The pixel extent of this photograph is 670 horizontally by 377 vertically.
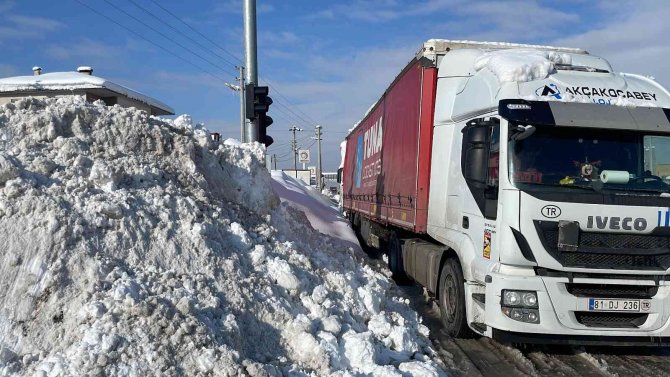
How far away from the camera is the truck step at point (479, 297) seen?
6.13 meters

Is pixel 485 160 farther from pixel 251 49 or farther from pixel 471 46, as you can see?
pixel 251 49

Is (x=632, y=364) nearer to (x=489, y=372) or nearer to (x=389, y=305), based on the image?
(x=489, y=372)

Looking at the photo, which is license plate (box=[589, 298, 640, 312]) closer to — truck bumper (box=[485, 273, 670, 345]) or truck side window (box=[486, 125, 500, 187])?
truck bumper (box=[485, 273, 670, 345])

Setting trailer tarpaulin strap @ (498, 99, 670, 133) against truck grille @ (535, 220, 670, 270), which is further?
trailer tarpaulin strap @ (498, 99, 670, 133)

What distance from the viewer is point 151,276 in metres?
5.27

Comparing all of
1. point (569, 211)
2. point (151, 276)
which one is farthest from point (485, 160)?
point (151, 276)

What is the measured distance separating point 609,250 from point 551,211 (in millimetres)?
730

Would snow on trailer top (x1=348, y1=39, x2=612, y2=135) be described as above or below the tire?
above

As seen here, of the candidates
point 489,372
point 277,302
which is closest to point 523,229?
point 489,372

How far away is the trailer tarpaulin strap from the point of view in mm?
5730

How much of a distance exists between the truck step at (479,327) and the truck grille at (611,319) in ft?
3.26

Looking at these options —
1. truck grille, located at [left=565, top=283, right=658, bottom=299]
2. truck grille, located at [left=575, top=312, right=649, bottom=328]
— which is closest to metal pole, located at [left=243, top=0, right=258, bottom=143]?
truck grille, located at [left=565, top=283, right=658, bottom=299]

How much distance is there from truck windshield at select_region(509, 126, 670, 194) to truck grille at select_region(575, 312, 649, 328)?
1.34 m

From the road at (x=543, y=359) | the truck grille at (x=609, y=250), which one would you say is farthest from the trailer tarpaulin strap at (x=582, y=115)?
the road at (x=543, y=359)
